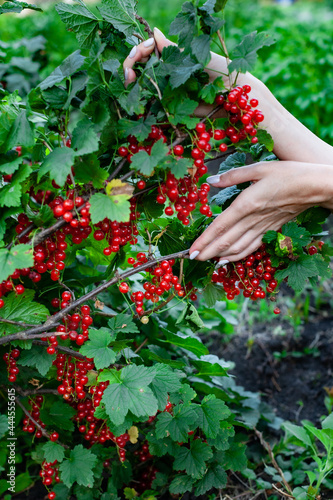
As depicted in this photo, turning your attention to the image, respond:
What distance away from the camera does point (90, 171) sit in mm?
1067

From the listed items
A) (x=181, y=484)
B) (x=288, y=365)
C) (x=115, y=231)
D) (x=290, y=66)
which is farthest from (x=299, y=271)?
(x=290, y=66)

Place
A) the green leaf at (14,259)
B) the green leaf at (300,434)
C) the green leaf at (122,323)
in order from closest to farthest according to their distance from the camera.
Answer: the green leaf at (14,259) < the green leaf at (122,323) < the green leaf at (300,434)

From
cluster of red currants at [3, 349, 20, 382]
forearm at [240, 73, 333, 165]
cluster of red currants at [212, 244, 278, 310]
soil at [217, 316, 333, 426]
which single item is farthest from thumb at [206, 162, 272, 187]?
soil at [217, 316, 333, 426]

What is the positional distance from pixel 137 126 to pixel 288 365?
6.35 ft

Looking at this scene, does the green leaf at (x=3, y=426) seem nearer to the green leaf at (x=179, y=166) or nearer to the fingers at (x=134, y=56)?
the green leaf at (x=179, y=166)

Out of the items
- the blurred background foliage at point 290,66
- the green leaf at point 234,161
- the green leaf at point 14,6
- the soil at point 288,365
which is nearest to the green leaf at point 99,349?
the green leaf at point 234,161

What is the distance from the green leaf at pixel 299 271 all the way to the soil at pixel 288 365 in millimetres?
1196

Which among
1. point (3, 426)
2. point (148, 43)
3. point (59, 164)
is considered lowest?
point (3, 426)

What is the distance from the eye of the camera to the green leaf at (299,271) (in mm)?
1282

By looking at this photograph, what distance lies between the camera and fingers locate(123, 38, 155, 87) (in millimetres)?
1146

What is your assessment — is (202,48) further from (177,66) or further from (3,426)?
(3,426)

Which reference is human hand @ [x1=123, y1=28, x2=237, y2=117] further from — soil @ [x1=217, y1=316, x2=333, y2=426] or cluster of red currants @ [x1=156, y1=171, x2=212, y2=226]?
soil @ [x1=217, y1=316, x2=333, y2=426]

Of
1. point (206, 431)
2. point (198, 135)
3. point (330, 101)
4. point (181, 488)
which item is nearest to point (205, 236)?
point (198, 135)

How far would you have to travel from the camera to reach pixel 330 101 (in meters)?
3.84
